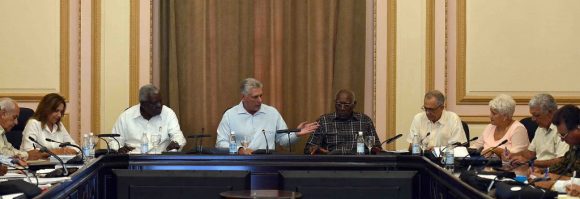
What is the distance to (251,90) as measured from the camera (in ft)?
22.8

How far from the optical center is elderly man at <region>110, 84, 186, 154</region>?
6883 millimetres

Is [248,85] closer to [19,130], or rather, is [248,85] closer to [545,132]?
[19,130]

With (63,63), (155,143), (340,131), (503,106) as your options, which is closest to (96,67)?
(63,63)

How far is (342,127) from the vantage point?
6.98 m

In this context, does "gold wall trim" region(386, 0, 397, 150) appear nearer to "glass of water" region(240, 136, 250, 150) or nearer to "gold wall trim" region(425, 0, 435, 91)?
"gold wall trim" region(425, 0, 435, 91)

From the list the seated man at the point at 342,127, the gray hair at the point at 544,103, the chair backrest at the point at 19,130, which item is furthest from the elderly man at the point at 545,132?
the chair backrest at the point at 19,130

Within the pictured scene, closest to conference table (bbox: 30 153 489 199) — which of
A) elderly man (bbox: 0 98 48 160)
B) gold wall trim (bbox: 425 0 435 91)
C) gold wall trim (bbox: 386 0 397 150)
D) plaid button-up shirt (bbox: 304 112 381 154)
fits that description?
elderly man (bbox: 0 98 48 160)

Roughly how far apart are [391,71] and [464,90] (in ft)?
2.19

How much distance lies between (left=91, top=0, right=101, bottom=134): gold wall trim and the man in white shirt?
9.07 feet

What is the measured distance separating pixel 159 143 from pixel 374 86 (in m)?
2.12

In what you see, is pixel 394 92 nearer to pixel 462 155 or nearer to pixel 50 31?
pixel 462 155

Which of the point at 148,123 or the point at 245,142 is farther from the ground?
the point at 148,123

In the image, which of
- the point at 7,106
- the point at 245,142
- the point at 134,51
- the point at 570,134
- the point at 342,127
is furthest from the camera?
the point at 134,51

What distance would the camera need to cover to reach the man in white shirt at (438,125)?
6.90 metres
